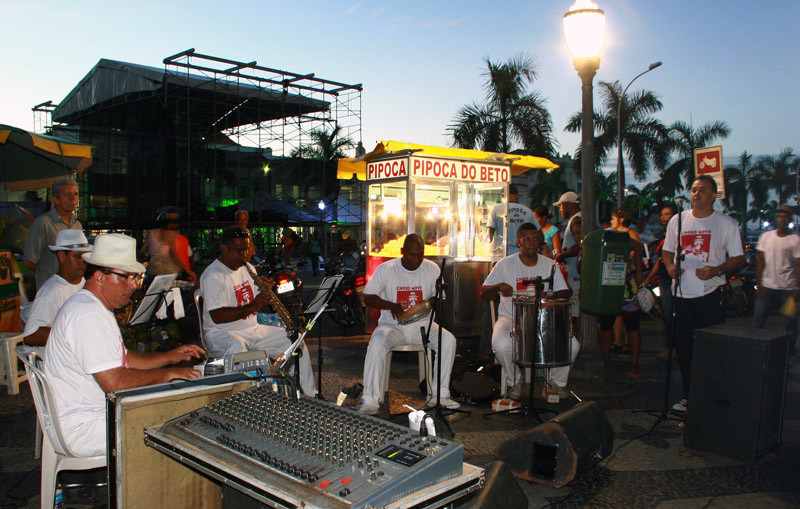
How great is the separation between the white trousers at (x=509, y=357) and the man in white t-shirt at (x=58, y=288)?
3.76 meters

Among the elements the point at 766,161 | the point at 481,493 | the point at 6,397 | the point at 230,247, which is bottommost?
the point at 6,397

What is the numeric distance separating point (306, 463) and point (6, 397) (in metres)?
5.61

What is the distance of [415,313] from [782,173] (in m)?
74.1

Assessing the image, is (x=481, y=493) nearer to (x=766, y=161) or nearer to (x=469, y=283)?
(x=469, y=283)

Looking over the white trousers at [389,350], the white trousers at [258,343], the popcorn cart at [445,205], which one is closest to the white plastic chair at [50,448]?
the white trousers at [258,343]

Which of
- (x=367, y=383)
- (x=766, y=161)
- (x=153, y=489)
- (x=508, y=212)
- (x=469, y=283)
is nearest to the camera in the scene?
(x=153, y=489)

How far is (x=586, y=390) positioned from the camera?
628 cm

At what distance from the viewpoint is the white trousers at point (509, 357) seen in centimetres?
590

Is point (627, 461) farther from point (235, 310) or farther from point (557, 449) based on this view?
point (235, 310)

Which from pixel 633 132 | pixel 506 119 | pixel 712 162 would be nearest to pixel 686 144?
pixel 633 132

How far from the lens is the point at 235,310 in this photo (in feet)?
17.9

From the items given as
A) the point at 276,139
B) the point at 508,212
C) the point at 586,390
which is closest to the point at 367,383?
the point at 586,390

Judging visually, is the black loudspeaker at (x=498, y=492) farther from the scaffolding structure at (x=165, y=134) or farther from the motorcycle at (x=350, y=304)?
the scaffolding structure at (x=165, y=134)

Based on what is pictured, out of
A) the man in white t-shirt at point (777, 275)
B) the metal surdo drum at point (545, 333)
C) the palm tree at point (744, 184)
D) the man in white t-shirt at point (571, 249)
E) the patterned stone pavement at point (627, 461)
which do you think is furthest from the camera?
the palm tree at point (744, 184)
